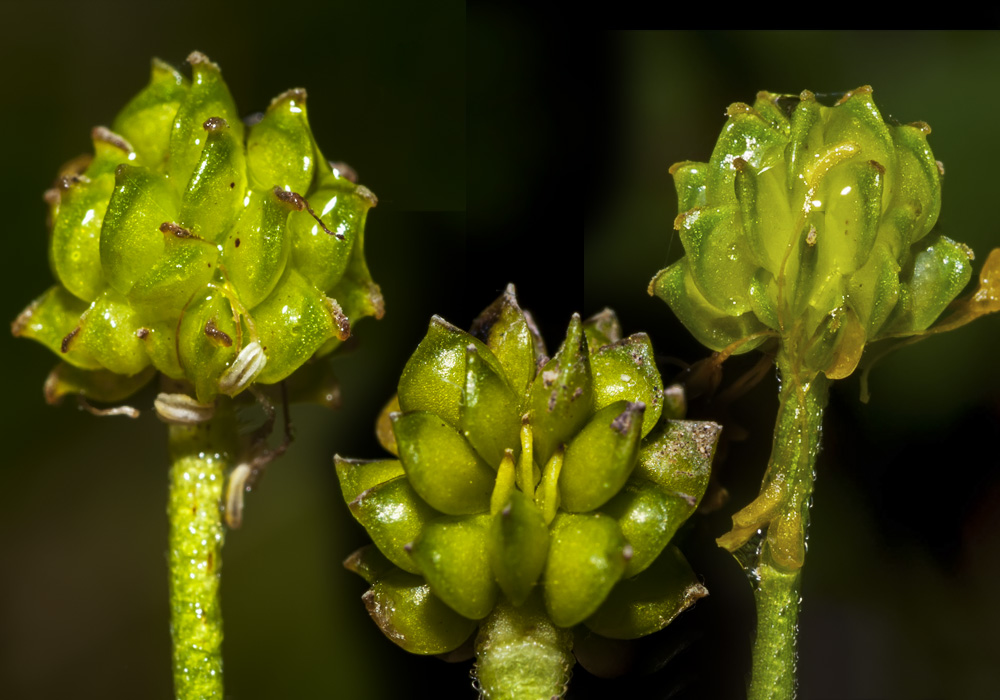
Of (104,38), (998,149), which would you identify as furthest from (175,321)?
(998,149)

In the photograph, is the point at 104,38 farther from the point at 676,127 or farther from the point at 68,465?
the point at 676,127

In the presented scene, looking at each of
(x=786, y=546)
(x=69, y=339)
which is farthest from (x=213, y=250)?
(x=786, y=546)

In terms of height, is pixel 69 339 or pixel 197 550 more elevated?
pixel 69 339

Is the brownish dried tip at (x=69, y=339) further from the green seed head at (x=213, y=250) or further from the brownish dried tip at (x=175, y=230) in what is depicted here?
the brownish dried tip at (x=175, y=230)

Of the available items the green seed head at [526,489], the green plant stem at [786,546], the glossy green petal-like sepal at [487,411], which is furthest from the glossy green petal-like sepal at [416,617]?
the green plant stem at [786,546]

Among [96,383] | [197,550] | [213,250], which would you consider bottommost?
[197,550]

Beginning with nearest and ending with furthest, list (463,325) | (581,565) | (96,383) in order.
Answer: (581,565) < (96,383) < (463,325)

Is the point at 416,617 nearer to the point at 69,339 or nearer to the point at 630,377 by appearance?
the point at 630,377
